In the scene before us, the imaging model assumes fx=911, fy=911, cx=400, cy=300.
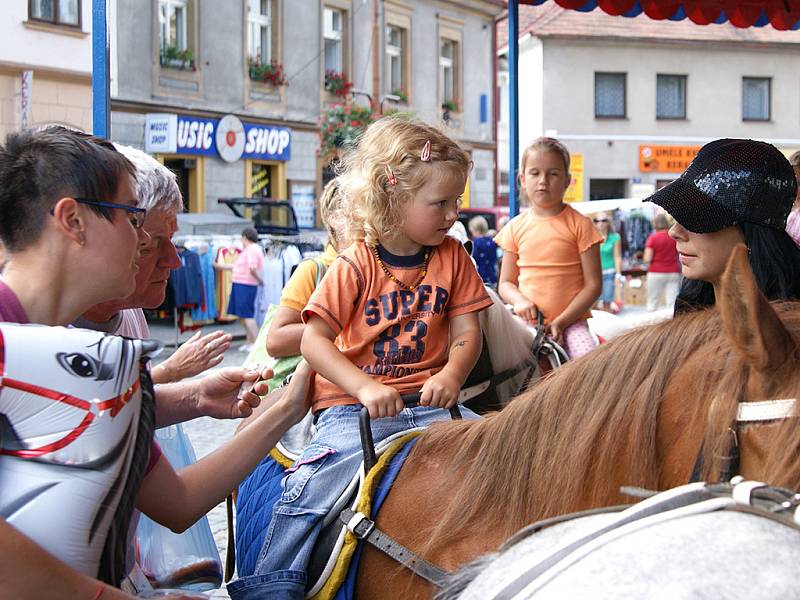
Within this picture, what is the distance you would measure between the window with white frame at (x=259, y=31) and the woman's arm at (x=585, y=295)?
19543 millimetres

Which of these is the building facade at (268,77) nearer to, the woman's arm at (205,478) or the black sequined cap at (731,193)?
the black sequined cap at (731,193)

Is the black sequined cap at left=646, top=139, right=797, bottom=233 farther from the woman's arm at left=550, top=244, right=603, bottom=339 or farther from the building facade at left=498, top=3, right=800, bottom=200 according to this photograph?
the building facade at left=498, top=3, right=800, bottom=200

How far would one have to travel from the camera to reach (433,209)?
8.07 ft

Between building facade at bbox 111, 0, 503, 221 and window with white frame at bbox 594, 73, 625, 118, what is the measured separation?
5.56m

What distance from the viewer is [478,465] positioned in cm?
177

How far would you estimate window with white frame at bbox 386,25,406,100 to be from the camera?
26.2 m

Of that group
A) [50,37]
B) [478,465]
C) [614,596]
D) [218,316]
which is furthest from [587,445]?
[50,37]

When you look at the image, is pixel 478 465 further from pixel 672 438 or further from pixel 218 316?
pixel 218 316

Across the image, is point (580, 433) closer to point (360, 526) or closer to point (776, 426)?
point (776, 426)

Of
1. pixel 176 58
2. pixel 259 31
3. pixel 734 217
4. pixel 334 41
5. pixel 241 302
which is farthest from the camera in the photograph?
pixel 334 41

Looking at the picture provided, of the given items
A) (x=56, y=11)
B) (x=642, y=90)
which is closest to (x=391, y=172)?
(x=56, y=11)

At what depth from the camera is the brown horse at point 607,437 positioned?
4.20ft

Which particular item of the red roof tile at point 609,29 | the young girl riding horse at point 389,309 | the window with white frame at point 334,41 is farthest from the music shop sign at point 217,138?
the young girl riding horse at point 389,309

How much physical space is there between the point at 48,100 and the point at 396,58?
38.5ft
